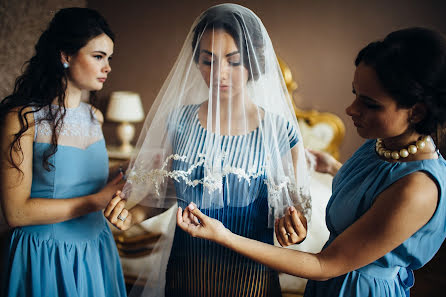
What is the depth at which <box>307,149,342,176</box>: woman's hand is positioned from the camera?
1.21 m

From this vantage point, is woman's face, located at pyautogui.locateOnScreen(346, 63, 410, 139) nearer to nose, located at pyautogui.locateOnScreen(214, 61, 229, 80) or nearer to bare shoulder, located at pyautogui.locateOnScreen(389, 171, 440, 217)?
bare shoulder, located at pyautogui.locateOnScreen(389, 171, 440, 217)

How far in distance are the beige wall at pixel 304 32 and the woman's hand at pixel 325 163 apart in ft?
5.19

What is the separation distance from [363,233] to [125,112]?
2.56 metres

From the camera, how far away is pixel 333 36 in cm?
258

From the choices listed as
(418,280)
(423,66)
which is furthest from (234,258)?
(418,280)

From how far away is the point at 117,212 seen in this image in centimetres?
84

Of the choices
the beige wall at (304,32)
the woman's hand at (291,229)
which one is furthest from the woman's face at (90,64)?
the beige wall at (304,32)

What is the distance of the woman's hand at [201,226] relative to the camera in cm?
71

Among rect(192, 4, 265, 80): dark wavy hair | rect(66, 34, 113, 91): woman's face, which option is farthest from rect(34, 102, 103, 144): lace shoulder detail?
rect(192, 4, 265, 80): dark wavy hair

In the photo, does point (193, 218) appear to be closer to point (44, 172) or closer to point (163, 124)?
point (163, 124)

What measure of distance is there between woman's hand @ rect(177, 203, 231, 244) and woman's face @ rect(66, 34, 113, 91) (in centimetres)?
64

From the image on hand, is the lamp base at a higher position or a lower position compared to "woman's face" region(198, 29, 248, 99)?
lower

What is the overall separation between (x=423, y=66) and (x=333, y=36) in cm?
221

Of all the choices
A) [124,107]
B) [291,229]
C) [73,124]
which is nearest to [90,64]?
[73,124]
